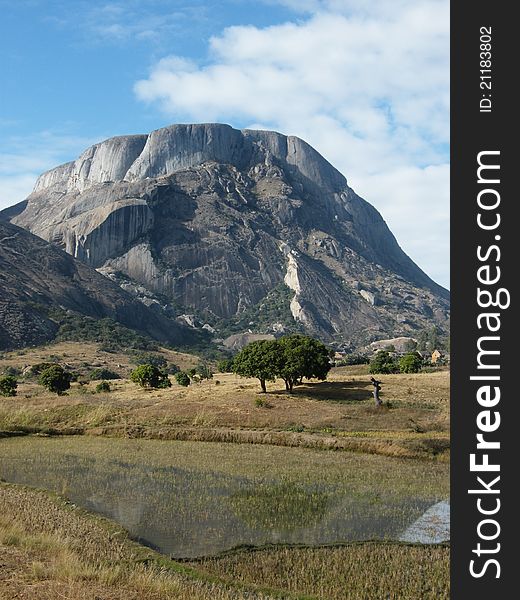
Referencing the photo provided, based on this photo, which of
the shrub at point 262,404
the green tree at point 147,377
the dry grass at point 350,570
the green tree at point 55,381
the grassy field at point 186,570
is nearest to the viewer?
the grassy field at point 186,570

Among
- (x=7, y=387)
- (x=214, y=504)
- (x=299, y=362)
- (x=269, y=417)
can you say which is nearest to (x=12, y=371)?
(x=7, y=387)

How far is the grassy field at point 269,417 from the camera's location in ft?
131

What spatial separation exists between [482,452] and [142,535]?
15730 mm

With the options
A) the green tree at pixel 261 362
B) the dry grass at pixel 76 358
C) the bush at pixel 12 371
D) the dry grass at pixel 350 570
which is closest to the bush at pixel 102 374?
the dry grass at pixel 76 358

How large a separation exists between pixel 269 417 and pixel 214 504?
78.6 feet

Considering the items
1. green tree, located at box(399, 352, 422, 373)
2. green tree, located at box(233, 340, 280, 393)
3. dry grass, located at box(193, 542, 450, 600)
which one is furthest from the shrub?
green tree, located at box(399, 352, 422, 373)

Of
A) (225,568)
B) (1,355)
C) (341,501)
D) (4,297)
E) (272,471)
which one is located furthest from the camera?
(4,297)

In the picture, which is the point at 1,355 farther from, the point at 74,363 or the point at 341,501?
the point at 341,501

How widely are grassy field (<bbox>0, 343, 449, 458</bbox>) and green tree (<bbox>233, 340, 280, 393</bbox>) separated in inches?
88.9

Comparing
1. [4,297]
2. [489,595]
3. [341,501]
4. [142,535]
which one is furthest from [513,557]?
[4,297]

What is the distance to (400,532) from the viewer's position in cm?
2019

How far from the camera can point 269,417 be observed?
156ft

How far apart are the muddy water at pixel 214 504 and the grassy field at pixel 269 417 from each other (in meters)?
10.2

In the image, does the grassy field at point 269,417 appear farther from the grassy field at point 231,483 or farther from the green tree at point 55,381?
the green tree at point 55,381
